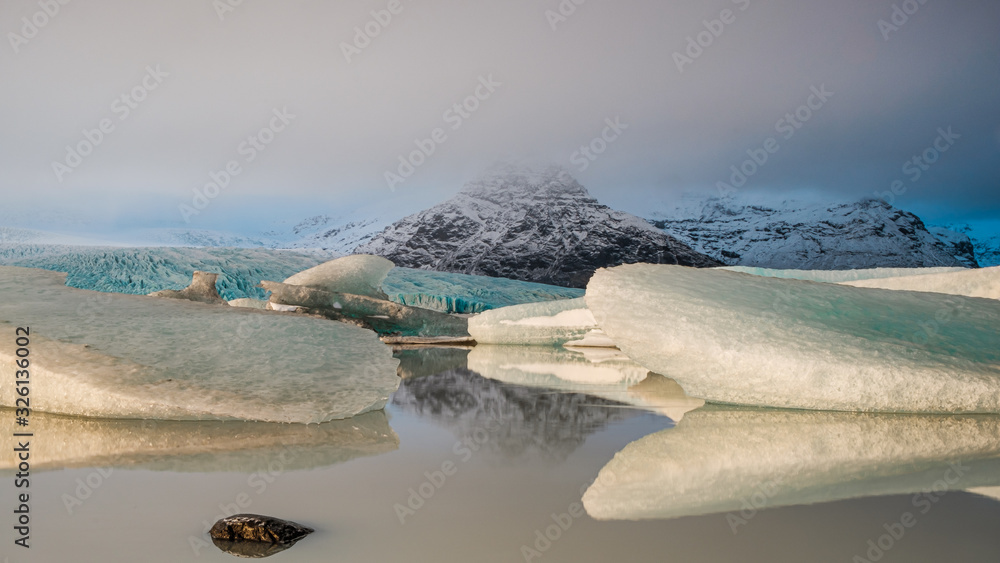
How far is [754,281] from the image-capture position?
15.6 ft

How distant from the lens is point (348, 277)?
9828mm

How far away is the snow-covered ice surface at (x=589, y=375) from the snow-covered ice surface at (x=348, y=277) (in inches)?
83.5

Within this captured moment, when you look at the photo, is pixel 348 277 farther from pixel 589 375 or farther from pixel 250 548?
pixel 250 548

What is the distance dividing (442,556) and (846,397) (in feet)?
9.79

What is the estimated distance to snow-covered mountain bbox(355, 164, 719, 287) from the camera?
39.8 metres

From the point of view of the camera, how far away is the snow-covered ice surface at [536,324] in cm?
885

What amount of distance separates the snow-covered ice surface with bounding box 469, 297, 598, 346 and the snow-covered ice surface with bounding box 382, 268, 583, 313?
3264mm

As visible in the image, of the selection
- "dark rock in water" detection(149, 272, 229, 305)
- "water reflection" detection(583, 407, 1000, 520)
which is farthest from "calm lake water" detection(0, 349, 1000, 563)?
"dark rock in water" detection(149, 272, 229, 305)

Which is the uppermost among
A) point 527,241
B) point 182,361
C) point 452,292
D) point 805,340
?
point 527,241

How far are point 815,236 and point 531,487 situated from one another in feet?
169

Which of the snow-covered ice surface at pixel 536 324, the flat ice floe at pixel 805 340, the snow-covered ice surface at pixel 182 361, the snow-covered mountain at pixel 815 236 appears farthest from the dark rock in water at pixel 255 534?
the snow-covered mountain at pixel 815 236

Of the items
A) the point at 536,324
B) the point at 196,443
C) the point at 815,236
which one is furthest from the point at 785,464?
the point at 815,236

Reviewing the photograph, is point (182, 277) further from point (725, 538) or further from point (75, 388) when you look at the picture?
point (725, 538)

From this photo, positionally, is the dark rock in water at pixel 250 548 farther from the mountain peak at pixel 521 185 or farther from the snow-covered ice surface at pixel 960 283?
the mountain peak at pixel 521 185
